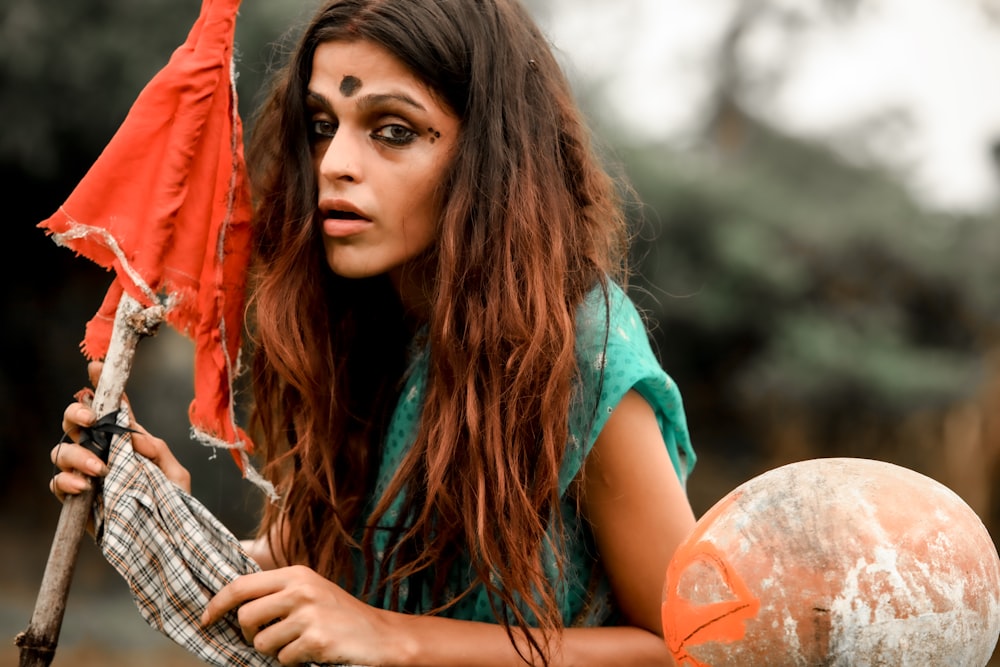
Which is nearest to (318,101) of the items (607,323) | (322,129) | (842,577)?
(322,129)

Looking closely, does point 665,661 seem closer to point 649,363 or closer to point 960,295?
point 649,363

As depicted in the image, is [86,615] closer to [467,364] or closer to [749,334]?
[749,334]

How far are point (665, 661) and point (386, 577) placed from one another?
584 millimetres

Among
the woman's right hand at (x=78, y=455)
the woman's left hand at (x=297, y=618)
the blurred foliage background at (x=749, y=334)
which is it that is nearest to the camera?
the woman's left hand at (x=297, y=618)

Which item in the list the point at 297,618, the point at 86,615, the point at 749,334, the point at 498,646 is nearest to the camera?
the point at 297,618

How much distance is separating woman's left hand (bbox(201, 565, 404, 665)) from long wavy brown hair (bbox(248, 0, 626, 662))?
22cm

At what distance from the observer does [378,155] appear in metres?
2.16

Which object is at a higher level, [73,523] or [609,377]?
[609,377]

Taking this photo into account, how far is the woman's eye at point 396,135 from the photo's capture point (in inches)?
85.0

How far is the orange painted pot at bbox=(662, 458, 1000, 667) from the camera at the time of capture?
1419mm

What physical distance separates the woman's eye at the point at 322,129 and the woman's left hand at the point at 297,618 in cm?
89

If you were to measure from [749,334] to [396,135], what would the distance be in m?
6.73

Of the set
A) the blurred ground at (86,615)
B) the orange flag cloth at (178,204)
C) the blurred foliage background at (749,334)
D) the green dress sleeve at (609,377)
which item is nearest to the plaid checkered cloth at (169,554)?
the orange flag cloth at (178,204)

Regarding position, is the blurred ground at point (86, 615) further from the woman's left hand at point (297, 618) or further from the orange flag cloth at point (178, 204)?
the woman's left hand at point (297, 618)
